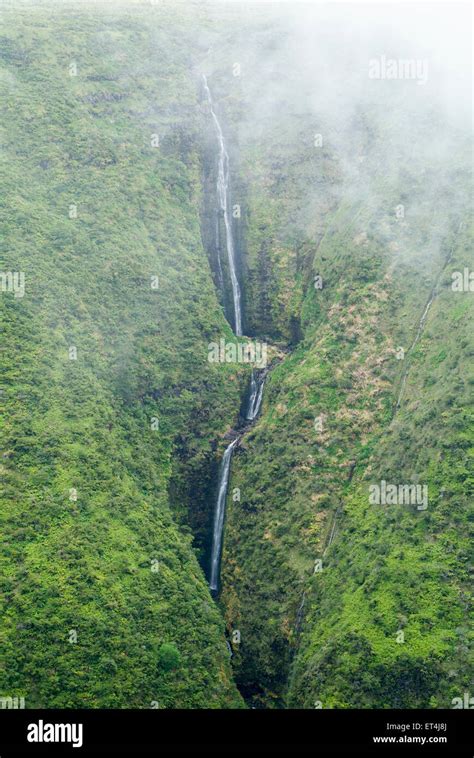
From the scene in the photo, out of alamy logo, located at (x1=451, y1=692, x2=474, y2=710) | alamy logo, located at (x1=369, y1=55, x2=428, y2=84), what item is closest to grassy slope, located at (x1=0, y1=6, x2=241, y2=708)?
alamy logo, located at (x1=451, y1=692, x2=474, y2=710)

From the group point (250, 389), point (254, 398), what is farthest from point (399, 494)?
point (250, 389)

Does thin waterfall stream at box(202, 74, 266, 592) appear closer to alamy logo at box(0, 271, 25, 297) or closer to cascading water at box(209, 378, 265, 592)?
cascading water at box(209, 378, 265, 592)

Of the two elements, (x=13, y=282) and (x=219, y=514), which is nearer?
(x=13, y=282)

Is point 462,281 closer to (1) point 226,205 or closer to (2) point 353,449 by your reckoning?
(2) point 353,449

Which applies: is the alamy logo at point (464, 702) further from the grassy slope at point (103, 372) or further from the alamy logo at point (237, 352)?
the alamy logo at point (237, 352)

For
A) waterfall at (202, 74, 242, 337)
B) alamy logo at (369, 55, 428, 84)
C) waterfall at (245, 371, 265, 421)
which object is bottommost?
waterfall at (245, 371, 265, 421)

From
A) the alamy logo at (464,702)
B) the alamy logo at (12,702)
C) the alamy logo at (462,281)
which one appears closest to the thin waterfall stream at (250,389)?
the alamy logo at (462,281)
